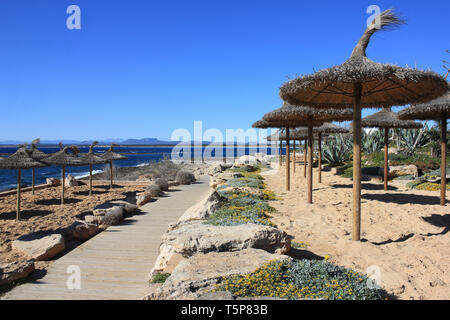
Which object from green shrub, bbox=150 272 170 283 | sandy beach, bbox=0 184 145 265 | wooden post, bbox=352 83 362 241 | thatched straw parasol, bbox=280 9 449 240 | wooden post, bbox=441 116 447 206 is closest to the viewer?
green shrub, bbox=150 272 170 283

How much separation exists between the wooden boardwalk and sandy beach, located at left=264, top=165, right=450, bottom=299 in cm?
286

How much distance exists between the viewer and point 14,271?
182 inches

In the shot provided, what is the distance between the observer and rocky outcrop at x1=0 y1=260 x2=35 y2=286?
177 inches

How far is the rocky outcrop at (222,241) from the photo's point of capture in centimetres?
426

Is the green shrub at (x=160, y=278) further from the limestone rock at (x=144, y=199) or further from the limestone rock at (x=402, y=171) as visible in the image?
the limestone rock at (x=402, y=171)

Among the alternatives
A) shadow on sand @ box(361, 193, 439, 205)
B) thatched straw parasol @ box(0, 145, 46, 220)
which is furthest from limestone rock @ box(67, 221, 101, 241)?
shadow on sand @ box(361, 193, 439, 205)

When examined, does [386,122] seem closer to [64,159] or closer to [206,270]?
[206,270]

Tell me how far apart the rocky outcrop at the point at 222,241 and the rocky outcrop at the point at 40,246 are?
8.71ft

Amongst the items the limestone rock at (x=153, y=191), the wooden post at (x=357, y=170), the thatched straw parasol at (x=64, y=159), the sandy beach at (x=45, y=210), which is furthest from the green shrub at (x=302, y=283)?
the thatched straw parasol at (x=64, y=159)

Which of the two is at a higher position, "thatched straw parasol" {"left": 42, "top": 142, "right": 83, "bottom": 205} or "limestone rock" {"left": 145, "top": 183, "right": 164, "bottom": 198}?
"thatched straw parasol" {"left": 42, "top": 142, "right": 83, "bottom": 205}

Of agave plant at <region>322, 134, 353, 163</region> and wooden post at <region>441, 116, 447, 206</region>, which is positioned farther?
agave plant at <region>322, 134, 353, 163</region>

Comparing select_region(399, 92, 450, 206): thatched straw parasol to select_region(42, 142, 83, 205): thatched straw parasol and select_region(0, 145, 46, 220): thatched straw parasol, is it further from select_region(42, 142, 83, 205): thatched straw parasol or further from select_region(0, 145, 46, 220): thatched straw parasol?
select_region(42, 142, 83, 205): thatched straw parasol

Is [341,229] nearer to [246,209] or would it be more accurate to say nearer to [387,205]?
[246,209]

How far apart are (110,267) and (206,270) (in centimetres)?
238
